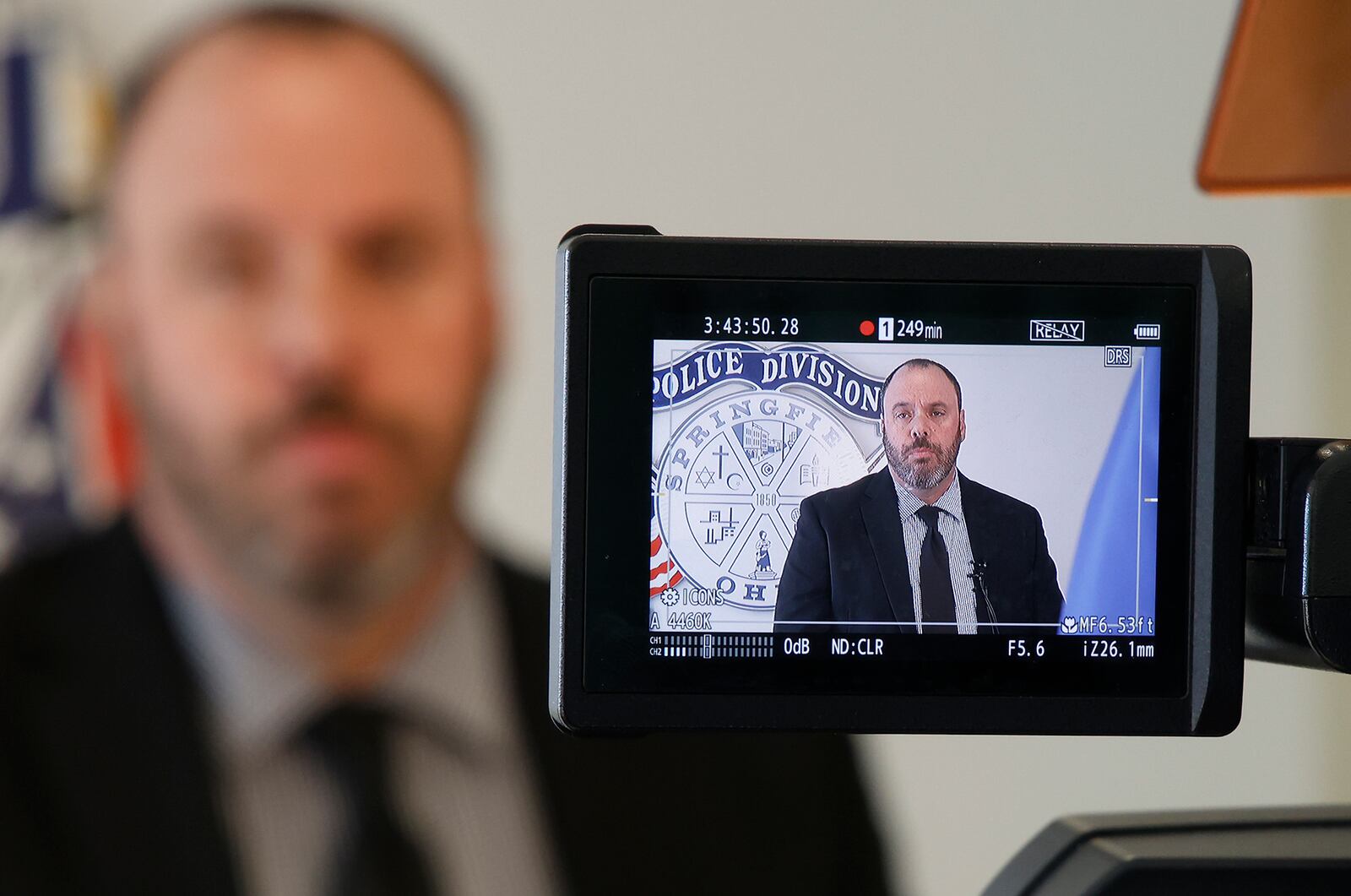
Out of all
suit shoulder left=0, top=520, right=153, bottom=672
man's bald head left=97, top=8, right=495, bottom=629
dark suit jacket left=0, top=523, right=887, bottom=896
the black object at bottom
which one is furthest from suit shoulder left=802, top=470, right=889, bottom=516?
suit shoulder left=0, top=520, right=153, bottom=672

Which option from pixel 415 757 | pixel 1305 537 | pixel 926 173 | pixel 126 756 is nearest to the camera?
pixel 1305 537

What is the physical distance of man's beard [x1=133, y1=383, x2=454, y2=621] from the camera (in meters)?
1.71

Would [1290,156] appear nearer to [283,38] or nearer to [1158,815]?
[1158,815]

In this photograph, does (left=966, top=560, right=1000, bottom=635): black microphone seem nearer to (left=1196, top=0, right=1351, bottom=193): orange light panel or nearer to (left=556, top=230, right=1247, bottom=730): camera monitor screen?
(left=556, top=230, right=1247, bottom=730): camera monitor screen

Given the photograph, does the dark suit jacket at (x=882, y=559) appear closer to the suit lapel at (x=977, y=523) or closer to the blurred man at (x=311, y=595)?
the suit lapel at (x=977, y=523)

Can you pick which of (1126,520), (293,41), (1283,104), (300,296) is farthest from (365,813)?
(1283,104)

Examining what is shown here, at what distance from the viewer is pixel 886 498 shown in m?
0.65

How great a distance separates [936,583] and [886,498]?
0.05 m

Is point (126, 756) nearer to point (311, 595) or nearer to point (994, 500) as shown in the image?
point (311, 595)

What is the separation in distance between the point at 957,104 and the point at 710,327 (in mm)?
1383

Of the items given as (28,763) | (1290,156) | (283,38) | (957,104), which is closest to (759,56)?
(957,104)

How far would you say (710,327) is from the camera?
0.63 metres

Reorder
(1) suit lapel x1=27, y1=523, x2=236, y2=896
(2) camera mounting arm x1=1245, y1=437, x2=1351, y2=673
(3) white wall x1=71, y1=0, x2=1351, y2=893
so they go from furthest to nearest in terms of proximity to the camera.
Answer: (3) white wall x1=71, y1=0, x2=1351, y2=893, (1) suit lapel x1=27, y1=523, x2=236, y2=896, (2) camera mounting arm x1=1245, y1=437, x2=1351, y2=673

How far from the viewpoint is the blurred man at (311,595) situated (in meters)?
1.65
